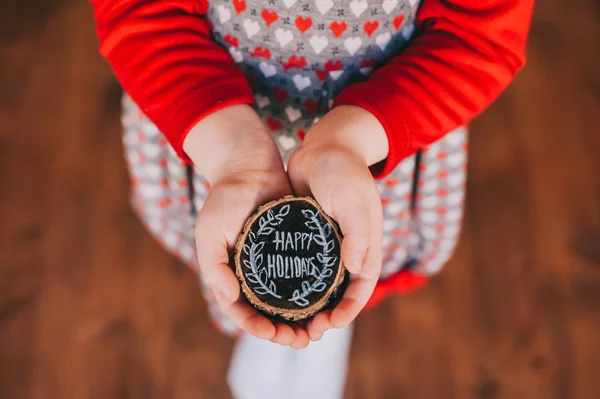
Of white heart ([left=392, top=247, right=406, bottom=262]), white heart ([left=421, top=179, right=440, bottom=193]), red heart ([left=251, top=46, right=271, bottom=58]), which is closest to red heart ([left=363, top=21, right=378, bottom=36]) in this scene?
red heart ([left=251, top=46, right=271, bottom=58])

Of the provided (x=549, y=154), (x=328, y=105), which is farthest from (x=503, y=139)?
(x=328, y=105)

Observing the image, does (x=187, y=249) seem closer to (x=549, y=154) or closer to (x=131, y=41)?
(x=131, y=41)

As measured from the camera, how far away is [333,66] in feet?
2.03

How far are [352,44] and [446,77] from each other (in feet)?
0.34

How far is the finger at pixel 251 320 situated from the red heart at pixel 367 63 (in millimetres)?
287

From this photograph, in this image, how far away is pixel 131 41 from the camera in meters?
0.58

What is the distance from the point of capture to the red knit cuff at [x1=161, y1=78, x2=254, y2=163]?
56cm

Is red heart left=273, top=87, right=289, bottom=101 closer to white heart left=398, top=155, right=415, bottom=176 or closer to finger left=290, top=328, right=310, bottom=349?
white heart left=398, top=155, right=415, bottom=176

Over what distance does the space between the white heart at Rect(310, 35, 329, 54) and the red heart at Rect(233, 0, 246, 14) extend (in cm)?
8

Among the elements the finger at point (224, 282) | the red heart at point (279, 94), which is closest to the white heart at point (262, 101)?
the red heart at point (279, 94)

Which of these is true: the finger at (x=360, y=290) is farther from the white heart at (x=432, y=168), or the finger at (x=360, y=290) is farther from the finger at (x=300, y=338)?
the white heart at (x=432, y=168)

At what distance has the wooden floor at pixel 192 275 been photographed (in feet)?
3.47

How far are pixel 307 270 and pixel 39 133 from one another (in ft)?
2.99

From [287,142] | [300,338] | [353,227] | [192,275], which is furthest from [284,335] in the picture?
[192,275]
